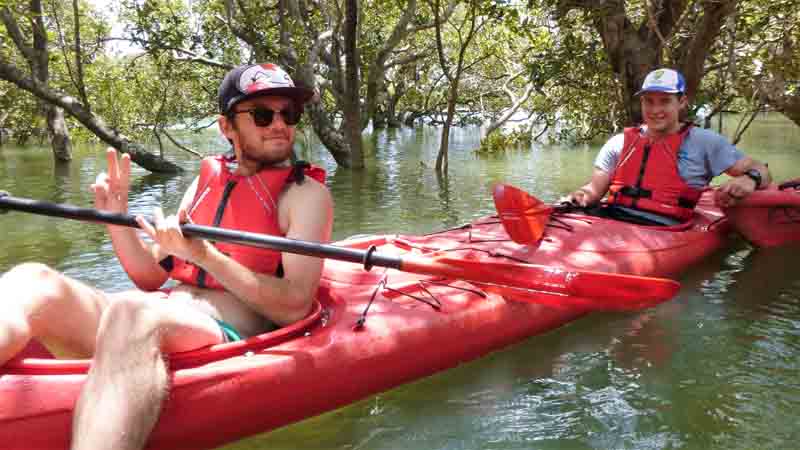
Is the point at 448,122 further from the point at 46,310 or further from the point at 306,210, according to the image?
the point at 46,310

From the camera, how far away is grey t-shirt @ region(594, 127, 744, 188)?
4117 millimetres

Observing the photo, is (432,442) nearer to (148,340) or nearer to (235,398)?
(235,398)

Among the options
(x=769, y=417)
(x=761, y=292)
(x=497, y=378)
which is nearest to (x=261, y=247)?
(x=497, y=378)

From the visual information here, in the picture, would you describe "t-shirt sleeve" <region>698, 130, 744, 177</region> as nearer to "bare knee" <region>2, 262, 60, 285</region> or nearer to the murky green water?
the murky green water

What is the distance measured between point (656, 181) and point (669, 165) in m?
0.12

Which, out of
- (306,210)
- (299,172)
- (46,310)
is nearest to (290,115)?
(299,172)

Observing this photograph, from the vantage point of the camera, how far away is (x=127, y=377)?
1.84 meters

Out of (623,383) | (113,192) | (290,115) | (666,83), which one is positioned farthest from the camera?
(666,83)

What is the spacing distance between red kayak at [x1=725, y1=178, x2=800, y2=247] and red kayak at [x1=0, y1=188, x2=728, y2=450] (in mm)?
920

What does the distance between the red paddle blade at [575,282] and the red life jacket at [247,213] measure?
0.52 m

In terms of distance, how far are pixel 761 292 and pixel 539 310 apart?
1842 mm

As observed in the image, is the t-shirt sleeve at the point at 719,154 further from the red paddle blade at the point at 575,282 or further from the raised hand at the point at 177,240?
the raised hand at the point at 177,240

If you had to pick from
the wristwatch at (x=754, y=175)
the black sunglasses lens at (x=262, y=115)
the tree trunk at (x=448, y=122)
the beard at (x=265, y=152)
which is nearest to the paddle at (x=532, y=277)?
the beard at (x=265, y=152)

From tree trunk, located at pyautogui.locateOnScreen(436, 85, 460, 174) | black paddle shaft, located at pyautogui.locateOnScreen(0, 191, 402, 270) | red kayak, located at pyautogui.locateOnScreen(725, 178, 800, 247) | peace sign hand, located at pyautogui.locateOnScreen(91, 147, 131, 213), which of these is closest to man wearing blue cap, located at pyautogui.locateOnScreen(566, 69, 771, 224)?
red kayak, located at pyautogui.locateOnScreen(725, 178, 800, 247)
